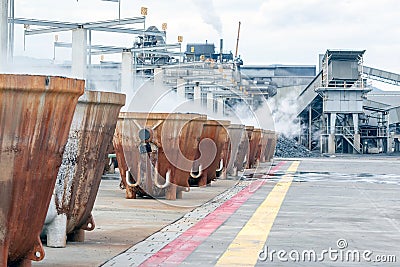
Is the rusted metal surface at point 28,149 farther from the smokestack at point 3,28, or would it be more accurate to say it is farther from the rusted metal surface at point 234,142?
the rusted metal surface at point 234,142

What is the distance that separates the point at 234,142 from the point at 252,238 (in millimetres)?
12342

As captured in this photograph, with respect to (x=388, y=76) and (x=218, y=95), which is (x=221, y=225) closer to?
(x=218, y=95)

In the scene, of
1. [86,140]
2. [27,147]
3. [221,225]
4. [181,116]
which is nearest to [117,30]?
[181,116]

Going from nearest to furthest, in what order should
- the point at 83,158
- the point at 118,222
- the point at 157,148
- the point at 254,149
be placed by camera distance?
the point at 83,158, the point at 118,222, the point at 157,148, the point at 254,149

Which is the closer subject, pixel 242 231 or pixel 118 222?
pixel 242 231

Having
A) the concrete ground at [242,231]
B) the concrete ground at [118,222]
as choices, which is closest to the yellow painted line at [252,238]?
the concrete ground at [242,231]

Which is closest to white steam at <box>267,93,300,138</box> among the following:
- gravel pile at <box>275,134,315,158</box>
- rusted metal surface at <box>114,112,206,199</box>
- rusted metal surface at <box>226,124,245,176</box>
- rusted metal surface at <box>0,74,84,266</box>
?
gravel pile at <box>275,134,315,158</box>

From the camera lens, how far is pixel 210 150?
56.5 ft

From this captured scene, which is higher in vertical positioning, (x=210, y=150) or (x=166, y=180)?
(x=210, y=150)

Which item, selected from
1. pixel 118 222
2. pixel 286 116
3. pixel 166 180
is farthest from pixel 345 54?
pixel 118 222

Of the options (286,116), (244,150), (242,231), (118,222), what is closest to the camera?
(242,231)

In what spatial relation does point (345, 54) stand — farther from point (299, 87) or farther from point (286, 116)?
point (299, 87)

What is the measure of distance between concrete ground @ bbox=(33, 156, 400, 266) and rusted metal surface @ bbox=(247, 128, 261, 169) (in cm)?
1029

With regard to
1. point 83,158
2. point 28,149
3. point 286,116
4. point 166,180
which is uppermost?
point 286,116
